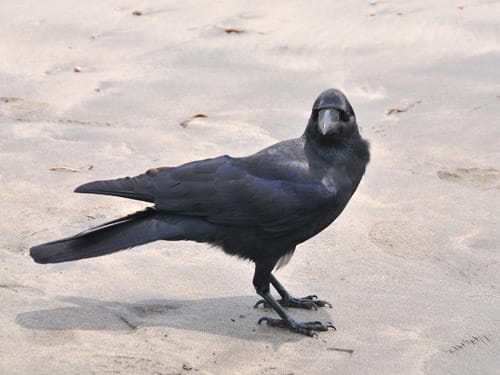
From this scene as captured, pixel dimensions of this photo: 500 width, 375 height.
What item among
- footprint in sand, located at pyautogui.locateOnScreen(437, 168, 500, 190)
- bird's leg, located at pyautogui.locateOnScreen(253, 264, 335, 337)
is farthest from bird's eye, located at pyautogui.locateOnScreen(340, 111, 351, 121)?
footprint in sand, located at pyautogui.locateOnScreen(437, 168, 500, 190)

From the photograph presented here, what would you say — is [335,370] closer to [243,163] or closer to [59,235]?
[243,163]

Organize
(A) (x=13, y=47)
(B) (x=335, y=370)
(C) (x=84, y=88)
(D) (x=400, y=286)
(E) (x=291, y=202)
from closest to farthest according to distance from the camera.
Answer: (B) (x=335, y=370), (E) (x=291, y=202), (D) (x=400, y=286), (C) (x=84, y=88), (A) (x=13, y=47)

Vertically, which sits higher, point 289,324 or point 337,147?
point 337,147

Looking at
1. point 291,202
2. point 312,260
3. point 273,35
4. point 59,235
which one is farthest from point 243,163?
point 273,35

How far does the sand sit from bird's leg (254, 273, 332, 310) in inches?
2.4

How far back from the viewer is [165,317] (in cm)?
470

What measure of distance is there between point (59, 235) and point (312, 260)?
52.0 inches

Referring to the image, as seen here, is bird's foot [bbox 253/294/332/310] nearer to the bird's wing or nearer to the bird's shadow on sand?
the bird's shadow on sand

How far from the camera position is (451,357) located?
4.38 meters

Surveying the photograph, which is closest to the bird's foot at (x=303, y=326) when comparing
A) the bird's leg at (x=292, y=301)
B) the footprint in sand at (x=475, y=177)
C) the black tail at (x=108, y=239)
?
the bird's leg at (x=292, y=301)

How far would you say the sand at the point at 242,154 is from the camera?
4.45m

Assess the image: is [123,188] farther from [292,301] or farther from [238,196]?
[292,301]

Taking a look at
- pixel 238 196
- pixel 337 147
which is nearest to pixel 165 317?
pixel 238 196

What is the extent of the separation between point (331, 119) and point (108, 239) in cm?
118
